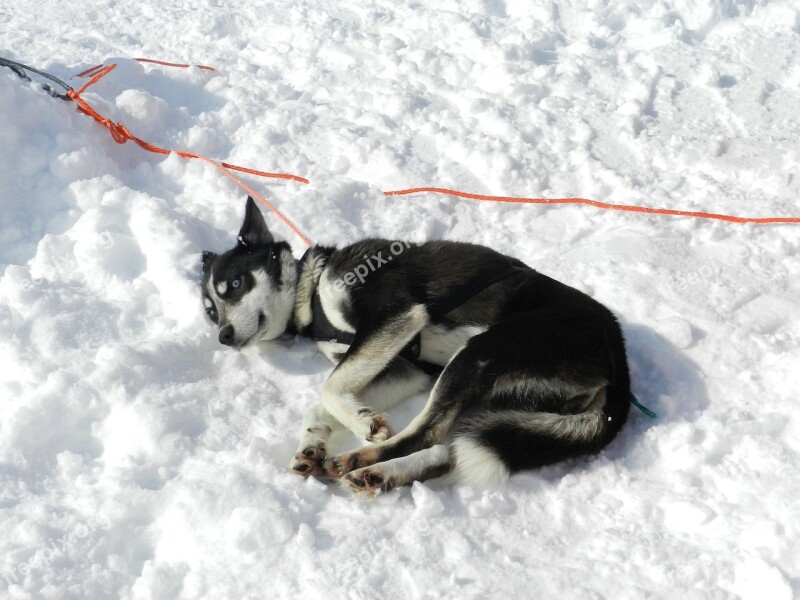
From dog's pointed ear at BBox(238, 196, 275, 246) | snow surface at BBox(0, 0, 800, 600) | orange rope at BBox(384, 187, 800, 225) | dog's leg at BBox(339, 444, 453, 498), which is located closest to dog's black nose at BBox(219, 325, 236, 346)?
snow surface at BBox(0, 0, 800, 600)

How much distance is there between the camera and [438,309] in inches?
127

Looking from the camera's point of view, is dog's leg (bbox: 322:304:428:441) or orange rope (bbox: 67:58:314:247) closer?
dog's leg (bbox: 322:304:428:441)

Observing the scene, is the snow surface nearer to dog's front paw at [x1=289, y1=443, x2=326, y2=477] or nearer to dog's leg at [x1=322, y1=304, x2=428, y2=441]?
dog's front paw at [x1=289, y1=443, x2=326, y2=477]

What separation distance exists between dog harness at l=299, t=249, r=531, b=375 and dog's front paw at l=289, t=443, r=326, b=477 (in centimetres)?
68

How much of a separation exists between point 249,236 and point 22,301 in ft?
3.73

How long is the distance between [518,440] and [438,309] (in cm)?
79

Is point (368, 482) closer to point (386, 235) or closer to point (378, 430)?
point (378, 430)

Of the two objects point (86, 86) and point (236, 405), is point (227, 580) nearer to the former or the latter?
point (236, 405)

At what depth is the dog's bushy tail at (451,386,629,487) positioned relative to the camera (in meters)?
2.64

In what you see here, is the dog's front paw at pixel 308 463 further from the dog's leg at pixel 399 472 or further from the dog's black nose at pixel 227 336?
the dog's black nose at pixel 227 336

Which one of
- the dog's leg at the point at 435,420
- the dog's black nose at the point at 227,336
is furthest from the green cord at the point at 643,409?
the dog's black nose at the point at 227,336

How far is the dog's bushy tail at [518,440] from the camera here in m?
2.64

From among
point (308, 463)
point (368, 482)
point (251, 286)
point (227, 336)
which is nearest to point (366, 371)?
point (308, 463)

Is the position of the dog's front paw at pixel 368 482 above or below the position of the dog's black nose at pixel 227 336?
above
